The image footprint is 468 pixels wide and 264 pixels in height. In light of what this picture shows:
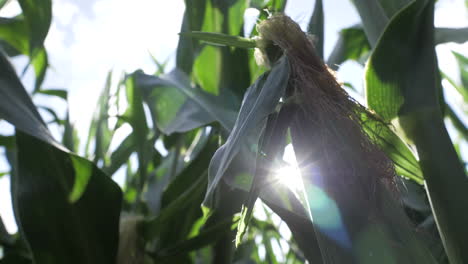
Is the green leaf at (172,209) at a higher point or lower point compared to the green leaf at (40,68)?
lower

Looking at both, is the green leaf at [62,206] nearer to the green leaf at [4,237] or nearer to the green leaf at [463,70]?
the green leaf at [4,237]

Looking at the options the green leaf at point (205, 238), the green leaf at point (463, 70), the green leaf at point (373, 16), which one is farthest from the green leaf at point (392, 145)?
the green leaf at point (463, 70)

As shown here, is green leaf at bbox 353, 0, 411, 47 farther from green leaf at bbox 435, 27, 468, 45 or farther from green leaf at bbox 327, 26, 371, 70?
green leaf at bbox 327, 26, 371, 70

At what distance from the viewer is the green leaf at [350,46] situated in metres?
0.79

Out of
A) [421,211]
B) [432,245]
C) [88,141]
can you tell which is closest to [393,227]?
[432,245]

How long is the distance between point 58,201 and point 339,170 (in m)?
0.35

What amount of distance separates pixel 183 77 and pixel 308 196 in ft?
1.47

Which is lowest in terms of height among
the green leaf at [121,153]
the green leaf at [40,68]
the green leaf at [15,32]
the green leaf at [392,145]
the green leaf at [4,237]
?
the green leaf at [4,237]

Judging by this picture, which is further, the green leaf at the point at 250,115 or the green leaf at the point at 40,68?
the green leaf at the point at 40,68

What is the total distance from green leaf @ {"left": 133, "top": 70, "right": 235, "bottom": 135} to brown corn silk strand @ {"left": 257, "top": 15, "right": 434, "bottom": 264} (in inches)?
7.0

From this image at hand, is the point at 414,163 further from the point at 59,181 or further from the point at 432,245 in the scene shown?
the point at 59,181

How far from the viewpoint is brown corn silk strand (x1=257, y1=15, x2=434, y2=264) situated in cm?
27

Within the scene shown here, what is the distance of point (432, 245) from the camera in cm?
46

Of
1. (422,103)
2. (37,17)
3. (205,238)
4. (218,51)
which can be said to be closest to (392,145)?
(422,103)
